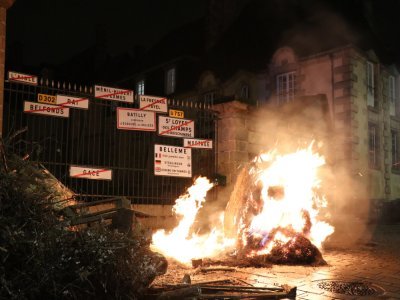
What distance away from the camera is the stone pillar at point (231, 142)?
463 inches

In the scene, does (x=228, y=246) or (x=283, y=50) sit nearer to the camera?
(x=228, y=246)

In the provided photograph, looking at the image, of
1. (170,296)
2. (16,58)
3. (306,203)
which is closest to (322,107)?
(306,203)

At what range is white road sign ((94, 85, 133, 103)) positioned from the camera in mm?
10422

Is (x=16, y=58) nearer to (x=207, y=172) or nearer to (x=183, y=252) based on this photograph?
(x=207, y=172)

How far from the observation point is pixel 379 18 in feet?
76.6

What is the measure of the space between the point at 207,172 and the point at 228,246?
3.31 meters

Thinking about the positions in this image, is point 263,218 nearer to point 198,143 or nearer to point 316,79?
point 198,143

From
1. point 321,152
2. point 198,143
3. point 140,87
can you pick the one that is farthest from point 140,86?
point 198,143

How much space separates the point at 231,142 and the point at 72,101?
439 centimetres

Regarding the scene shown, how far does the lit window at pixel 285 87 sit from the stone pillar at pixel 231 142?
9762 mm

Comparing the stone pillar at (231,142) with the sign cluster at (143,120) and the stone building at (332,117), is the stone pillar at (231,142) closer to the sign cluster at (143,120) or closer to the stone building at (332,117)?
the stone building at (332,117)

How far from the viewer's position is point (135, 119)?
1085 cm

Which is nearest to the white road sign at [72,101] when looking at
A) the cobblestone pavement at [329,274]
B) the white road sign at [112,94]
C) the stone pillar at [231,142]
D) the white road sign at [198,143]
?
the white road sign at [112,94]

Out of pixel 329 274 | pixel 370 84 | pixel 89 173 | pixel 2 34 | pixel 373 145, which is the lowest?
pixel 329 274
